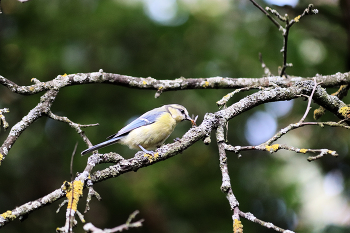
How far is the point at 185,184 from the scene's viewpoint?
20.7ft

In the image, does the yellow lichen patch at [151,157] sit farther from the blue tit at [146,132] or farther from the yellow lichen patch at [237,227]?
the blue tit at [146,132]

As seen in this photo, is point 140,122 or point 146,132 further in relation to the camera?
point 140,122

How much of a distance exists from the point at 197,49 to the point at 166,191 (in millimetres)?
2654

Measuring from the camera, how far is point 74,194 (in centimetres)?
205

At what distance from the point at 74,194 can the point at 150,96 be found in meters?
4.10

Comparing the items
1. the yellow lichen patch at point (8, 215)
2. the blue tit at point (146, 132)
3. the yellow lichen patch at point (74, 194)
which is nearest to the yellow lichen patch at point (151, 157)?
the yellow lichen patch at point (74, 194)

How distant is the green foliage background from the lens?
19.1 ft

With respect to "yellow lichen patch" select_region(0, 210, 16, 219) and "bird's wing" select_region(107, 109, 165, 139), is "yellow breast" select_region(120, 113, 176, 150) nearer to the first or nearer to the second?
"bird's wing" select_region(107, 109, 165, 139)

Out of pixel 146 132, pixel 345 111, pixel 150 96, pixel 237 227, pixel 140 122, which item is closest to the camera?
pixel 237 227

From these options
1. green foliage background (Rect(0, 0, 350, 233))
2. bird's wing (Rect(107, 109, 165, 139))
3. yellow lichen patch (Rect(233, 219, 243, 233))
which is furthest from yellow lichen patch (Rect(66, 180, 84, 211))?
green foliage background (Rect(0, 0, 350, 233))

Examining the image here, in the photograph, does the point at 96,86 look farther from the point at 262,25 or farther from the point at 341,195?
the point at 341,195

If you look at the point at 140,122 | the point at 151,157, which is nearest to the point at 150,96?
the point at 140,122

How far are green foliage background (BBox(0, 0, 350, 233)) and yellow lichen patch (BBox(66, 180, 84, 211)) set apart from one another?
3534 millimetres

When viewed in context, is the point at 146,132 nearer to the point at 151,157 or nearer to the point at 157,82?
the point at 157,82
